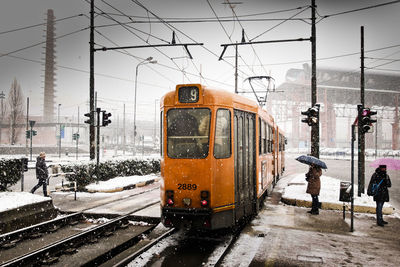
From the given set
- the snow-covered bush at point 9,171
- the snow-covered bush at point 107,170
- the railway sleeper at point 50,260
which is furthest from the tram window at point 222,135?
the snow-covered bush at point 9,171

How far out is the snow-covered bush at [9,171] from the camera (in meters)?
12.4

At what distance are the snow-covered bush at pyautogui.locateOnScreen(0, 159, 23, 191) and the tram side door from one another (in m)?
9.58

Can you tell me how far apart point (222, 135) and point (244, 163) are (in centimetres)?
114

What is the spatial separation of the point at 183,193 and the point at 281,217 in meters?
3.88

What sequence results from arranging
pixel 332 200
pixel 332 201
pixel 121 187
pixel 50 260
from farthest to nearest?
1. pixel 121 187
2. pixel 332 200
3. pixel 332 201
4. pixel 50 260

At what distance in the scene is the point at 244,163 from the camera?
297 inches

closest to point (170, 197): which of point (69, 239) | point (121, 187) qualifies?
point (69, 239)

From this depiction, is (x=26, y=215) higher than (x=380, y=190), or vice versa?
(x=380, y=190)

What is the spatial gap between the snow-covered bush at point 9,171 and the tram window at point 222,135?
9588 millimetres

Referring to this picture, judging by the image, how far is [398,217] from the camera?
31.4 feet

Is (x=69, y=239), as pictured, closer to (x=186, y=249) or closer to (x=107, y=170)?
(x=186, y=249)

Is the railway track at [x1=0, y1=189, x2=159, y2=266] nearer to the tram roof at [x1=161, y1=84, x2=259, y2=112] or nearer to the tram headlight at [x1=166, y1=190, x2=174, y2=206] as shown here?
the tram headlight at [x1=166, y1=190, x2=174, y2=206]

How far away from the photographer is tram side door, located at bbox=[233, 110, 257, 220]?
716 centimetres

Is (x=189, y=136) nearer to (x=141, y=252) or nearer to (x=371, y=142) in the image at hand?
(x=141, y=252)
